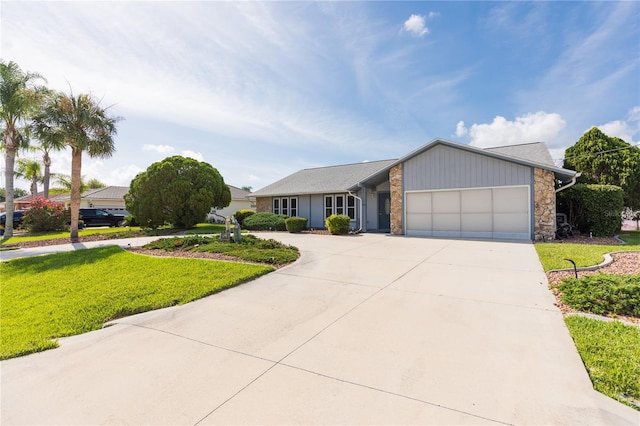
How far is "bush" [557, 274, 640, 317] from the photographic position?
13.9 feet

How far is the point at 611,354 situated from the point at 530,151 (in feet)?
48.8

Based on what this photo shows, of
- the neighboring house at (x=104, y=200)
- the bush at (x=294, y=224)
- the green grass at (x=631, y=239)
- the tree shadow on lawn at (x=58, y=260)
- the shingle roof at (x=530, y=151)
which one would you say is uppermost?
the shingle roof at (x=530, y=151)

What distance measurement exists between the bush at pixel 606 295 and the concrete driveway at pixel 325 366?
373 mm

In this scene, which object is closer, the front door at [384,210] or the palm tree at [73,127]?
the palm tree at [73,127]

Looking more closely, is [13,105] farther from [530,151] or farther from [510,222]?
[530,151]

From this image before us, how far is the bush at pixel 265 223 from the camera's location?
728 inches

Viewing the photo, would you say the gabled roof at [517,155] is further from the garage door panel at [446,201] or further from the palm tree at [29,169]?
the palm tree at [29,169]

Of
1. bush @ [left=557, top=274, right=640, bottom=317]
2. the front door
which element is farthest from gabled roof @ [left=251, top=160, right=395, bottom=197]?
bush @ [left=557, top=274, right=640, bottom=317]

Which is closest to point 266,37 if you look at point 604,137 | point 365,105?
point 365,105

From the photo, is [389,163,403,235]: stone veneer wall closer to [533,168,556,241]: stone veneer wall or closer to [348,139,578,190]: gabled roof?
[348,139,578,190]: gabled roof

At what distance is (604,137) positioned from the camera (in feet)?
52.4

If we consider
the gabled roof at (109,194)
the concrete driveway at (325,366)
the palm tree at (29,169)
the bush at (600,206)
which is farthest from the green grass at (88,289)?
the palm tree at (29,169)

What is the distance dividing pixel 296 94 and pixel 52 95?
11.6 meters

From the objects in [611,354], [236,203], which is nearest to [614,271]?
[611,354]
